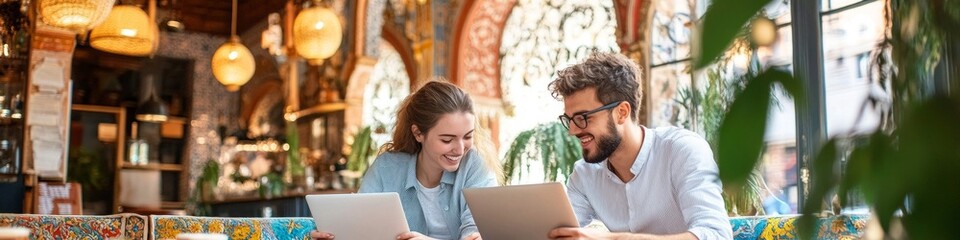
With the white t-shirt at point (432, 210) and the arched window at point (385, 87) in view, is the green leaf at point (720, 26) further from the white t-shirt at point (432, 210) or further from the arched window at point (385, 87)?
the arched window at point (385, 87)

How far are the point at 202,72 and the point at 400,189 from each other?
11818 mm

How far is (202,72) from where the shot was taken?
1456cm

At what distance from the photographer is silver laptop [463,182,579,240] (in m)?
2.51

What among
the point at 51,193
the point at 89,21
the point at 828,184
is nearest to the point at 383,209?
the point at 828,184

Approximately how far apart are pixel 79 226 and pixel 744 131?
3.35 metres

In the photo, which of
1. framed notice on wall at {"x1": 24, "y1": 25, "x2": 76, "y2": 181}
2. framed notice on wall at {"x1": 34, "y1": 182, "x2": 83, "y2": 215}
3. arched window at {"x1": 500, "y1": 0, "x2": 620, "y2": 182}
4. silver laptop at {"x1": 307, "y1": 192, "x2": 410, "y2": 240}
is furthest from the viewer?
arched window at {"x1": 500, "y1": 0, "x2": 620, "y2": 182}

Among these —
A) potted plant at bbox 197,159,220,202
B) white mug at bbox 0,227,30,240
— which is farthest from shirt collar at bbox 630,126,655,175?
potted plant at bbox 197,159,220,202

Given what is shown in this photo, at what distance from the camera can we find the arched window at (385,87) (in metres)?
11.8

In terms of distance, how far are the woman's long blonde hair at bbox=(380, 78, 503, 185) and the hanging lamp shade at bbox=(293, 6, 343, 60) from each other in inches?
138

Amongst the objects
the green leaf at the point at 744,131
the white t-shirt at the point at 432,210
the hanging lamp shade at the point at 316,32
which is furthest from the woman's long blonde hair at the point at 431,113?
the hanging lamp shade at the point at 316,32

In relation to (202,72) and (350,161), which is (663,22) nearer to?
(350,161)

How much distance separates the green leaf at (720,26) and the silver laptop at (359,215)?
237 cm

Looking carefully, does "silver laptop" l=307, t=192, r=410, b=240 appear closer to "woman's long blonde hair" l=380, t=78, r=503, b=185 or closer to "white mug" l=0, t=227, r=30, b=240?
"woman's long blonde hair" l=380, t=78, r=503, b=185

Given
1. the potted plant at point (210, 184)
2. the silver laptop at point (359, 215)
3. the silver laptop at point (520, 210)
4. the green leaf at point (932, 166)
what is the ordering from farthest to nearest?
1. the potted plant at point (210, 184)
2. the silver laptop at point (359, 215)
3. the silver laptop at point (520, 210)
4. the green leaf at point (932, 166)
